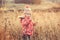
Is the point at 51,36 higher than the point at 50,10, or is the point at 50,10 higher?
the point at 50,10

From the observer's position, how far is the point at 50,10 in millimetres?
3078

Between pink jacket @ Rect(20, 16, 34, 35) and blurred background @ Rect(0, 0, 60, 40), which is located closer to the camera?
pink jacket @ Rect(20, 16, 34, 35)

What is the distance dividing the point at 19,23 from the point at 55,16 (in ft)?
1.31

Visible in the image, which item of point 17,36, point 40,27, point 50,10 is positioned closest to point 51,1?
point 50,10

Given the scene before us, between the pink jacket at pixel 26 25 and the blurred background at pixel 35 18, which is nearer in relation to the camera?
the pink jacket at pixel 26 25

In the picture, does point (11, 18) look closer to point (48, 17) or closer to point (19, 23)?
point (19, 23)

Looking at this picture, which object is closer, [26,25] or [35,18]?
[26,25]

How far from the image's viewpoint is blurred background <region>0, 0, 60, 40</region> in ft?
9.15

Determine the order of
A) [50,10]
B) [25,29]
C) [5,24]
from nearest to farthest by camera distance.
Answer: [25,29]
[5,24]
[50,10]

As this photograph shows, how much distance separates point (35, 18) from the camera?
292cm

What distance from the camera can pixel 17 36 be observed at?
279 cm

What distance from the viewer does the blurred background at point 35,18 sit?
2.79 meters

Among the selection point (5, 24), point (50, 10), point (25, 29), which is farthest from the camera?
point (50, 10)

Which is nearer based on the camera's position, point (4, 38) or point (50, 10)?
point (4, 38)
